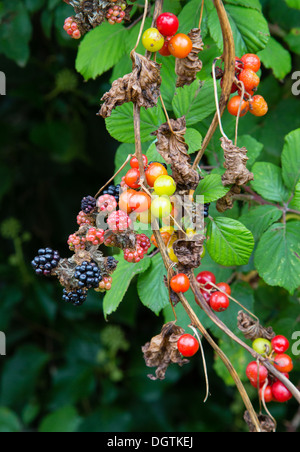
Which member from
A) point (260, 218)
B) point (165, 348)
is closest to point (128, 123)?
point (260, 218)

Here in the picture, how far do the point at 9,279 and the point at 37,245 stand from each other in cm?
24

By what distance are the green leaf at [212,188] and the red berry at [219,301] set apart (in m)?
0.17

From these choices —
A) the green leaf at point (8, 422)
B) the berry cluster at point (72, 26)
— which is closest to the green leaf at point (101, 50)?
the berry cluster at point (72, 26)

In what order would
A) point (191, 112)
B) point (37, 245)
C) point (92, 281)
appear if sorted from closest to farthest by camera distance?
point (92, 281), point (191, 112), point (37, 245)

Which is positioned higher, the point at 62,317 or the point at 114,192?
the point at 114,192

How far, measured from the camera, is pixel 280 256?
0.89m

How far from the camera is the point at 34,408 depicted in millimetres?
2068

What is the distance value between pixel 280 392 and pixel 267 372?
4 cm

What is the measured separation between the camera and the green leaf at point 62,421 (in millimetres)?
1878

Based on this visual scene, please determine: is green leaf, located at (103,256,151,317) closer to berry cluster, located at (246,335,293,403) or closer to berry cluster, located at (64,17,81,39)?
berry cluster, located at (246,335,293,403)

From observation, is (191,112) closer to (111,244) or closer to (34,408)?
(111,244)

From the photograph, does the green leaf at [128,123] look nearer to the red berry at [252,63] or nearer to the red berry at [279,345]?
the red berry at [252,63]

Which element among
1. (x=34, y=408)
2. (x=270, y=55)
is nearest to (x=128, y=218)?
(x=270, y=55)

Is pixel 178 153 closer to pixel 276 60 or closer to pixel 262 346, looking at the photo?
pixel 262 346
